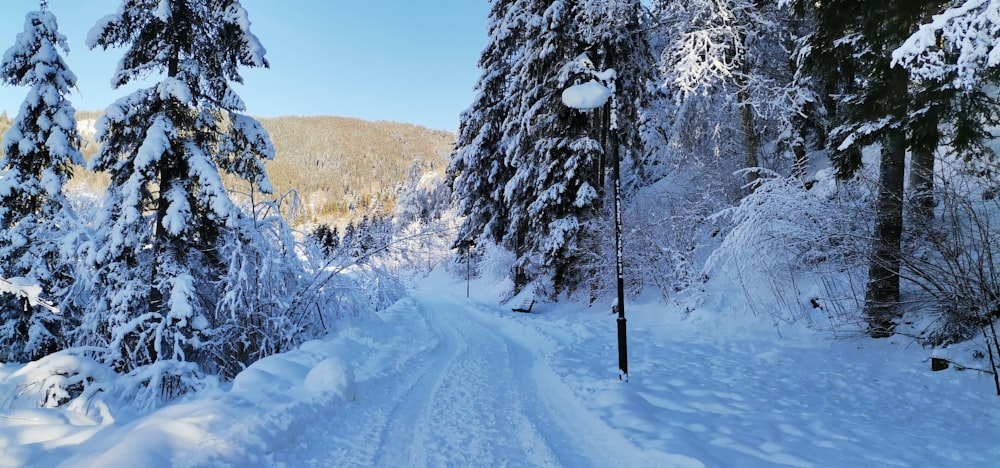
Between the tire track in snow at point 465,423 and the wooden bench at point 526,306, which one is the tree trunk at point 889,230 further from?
the wooden bench at point 526,306

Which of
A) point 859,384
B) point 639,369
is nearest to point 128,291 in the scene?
point 639,369

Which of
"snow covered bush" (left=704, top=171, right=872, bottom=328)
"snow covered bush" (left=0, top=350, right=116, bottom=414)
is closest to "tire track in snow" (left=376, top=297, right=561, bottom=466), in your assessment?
"snow covered bush" (left=0, top=350, right=116, bottom=414)

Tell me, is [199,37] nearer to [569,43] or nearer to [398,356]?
[398,356]

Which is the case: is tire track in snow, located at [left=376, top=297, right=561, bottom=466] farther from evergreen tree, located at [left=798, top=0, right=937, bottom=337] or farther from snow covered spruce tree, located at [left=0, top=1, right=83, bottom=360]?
snow covered spruce tree, located at [left=0, top=1, right=83, bottom=360]

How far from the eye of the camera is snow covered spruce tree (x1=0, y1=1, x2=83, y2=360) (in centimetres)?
1091

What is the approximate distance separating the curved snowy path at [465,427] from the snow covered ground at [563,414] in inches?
0.9

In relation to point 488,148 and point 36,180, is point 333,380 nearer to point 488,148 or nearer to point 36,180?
point 36,180

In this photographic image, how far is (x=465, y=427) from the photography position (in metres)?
4.75

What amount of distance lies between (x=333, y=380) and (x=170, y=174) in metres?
5.55

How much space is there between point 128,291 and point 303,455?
607 centimetres

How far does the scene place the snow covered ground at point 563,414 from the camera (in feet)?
12.2

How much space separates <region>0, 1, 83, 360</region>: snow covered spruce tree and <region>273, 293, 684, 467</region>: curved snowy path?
10305 mm

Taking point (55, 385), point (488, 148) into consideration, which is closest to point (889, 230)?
point (55, 385)

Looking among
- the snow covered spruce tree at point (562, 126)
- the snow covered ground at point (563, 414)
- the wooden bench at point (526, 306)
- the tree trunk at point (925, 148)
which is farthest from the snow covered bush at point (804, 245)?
the wooden bench at point (526, 306)
